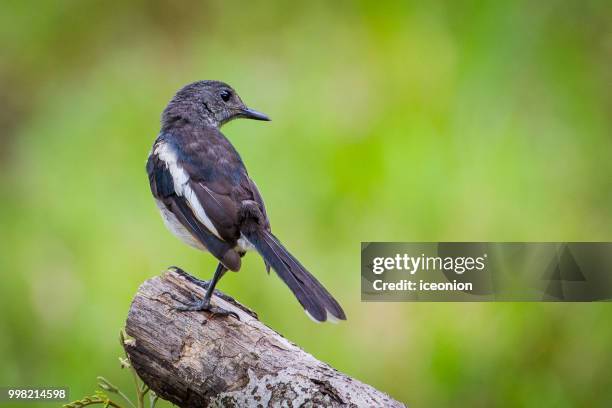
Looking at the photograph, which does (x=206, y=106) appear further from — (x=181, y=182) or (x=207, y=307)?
(x=207, y=307)

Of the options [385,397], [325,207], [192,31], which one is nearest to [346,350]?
[325,207]

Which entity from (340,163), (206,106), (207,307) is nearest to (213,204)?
(207,307)

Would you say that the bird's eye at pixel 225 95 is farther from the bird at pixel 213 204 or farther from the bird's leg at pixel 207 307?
the bird's leg at pixel 207 307

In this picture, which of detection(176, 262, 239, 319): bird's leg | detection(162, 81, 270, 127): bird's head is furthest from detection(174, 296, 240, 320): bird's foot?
detection(162, 81, 270, 127): bird's head

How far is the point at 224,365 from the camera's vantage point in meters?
2.73

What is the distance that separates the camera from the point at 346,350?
457 cm

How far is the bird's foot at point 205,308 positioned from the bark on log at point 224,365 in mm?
25

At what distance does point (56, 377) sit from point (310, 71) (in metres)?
2.32

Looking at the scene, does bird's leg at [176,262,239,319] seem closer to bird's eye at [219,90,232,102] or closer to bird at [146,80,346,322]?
bird at [146,80,346,322]

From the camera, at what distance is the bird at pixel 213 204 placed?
9.81ft

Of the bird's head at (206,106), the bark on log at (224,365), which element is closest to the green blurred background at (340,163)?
the bird's head at (206,106)

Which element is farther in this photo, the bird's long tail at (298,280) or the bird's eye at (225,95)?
the bird's eye at (225,95)

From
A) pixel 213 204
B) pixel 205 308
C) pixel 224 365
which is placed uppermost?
pixel 213 204

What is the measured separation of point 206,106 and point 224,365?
64.4 inches
